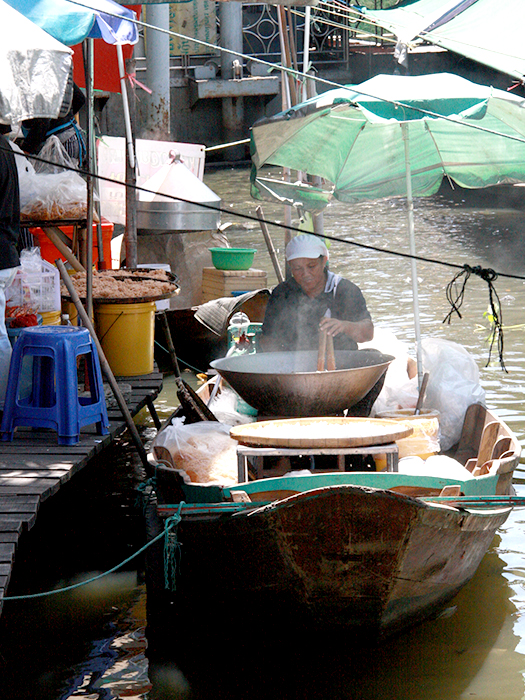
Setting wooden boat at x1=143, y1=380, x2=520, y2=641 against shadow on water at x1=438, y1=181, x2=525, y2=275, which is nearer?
wooden boat at x1=143, y1=380, x2=520, y2=641

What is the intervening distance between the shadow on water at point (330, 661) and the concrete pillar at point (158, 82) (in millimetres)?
7993

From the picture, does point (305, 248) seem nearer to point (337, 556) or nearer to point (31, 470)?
point (31, 470)

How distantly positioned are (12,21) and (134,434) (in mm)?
2735

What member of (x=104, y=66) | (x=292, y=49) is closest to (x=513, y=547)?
(x=292, y=49)

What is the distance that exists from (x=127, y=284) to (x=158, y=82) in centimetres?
518

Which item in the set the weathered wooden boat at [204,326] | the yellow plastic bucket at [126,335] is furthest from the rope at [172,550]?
the weathered wooden boat at [204,326]

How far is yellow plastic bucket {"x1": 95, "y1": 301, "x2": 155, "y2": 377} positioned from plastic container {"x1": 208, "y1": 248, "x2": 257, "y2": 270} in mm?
2356

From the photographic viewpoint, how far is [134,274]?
23.9ft

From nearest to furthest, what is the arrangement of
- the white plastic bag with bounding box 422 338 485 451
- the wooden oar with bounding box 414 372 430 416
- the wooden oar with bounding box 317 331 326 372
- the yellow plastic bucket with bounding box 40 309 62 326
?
the wooden oar with bounding box 317 331 326 372 → the wooden oar with bounding box 414 372 430 416 → the white plastic bag with bounding box 422 338 485 451 → the yellow plastic bucket with bounding box 40 309 62 326

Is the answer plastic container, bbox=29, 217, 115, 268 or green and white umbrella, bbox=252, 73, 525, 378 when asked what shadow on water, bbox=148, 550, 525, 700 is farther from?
plastic container, bbox=29, 217, 115, 268

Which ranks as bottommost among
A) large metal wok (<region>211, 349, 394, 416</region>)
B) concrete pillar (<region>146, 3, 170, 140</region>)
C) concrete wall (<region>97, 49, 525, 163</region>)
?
large metal wok (<region>211, 349, 394, 416</region>)

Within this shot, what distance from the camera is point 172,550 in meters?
4.18

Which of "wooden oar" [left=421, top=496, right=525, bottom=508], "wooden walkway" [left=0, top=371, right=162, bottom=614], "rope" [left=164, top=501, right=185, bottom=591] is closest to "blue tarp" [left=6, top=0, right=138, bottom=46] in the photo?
"wooden walkway" [left=0, top=371, right=162, bottom=614]

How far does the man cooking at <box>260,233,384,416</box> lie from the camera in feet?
18.4
